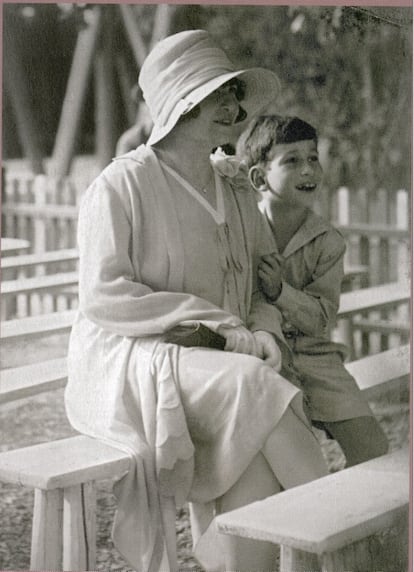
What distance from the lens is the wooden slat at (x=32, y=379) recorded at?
2402 mm

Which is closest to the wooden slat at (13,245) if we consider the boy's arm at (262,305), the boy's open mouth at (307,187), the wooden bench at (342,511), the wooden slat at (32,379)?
the wooden slat at (32,379)

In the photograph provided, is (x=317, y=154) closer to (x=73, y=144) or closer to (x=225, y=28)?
(x=225, y=28)

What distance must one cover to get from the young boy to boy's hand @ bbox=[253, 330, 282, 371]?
8cm

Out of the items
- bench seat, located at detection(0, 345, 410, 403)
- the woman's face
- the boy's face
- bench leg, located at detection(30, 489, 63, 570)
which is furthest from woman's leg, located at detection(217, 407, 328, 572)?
the woman's face

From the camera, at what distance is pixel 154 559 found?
7.73 ft

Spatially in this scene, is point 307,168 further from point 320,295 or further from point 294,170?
point 320,295

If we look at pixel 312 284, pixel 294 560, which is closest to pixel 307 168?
pixel 312 284

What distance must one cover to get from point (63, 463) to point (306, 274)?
0.66 metres

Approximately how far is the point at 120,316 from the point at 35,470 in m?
0.35

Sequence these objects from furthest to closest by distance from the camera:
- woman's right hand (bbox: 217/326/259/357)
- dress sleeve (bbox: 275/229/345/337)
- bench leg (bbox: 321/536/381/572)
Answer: dress sleeve (bbox: 275/229/345/337), woman's right hand (bbox: 217/326/259/357), bench leg (bbox: 321/536/381/572)

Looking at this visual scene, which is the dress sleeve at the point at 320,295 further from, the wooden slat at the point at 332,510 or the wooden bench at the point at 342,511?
the wooden slat at the point at 332,510

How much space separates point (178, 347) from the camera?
234 centimetres

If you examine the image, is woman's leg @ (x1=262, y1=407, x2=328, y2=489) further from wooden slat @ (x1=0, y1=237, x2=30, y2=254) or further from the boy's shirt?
wooden slat @ (x1=0, y1=237, x2=30, y2=254)

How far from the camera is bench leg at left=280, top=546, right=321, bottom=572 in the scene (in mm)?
2209
